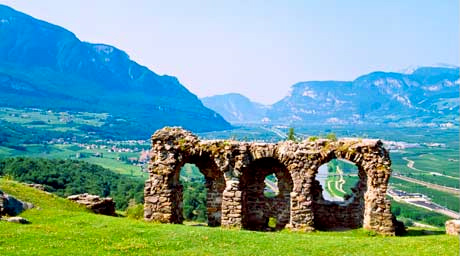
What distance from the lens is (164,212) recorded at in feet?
125

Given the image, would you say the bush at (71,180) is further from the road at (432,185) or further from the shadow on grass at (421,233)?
the road at (432,185)

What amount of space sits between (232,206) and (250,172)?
208 inches

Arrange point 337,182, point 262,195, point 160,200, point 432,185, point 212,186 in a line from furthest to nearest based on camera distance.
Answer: point 432,185 < point 337,182 < point 262,195 < point 212,186 < point 160,200

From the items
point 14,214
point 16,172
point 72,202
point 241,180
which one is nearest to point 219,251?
point 241,180

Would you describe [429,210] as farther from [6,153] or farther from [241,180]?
[6,153]

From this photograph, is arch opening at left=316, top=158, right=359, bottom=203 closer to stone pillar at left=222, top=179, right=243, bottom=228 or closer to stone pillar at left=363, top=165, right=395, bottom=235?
stone pillar at left=363, top=165, right=395, bottom=235

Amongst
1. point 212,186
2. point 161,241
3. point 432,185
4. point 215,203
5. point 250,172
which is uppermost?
point 432,185

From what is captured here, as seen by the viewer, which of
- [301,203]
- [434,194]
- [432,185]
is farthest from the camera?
[432,185]

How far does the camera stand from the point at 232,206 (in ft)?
122

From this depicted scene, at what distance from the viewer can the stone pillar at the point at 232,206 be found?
122ft

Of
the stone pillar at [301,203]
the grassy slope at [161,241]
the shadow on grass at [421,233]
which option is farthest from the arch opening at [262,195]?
the grassy slope at [161,241]

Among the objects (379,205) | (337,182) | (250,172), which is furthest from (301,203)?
(337,182)

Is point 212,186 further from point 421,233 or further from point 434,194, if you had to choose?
point 434,194

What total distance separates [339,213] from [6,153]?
150814 mm
